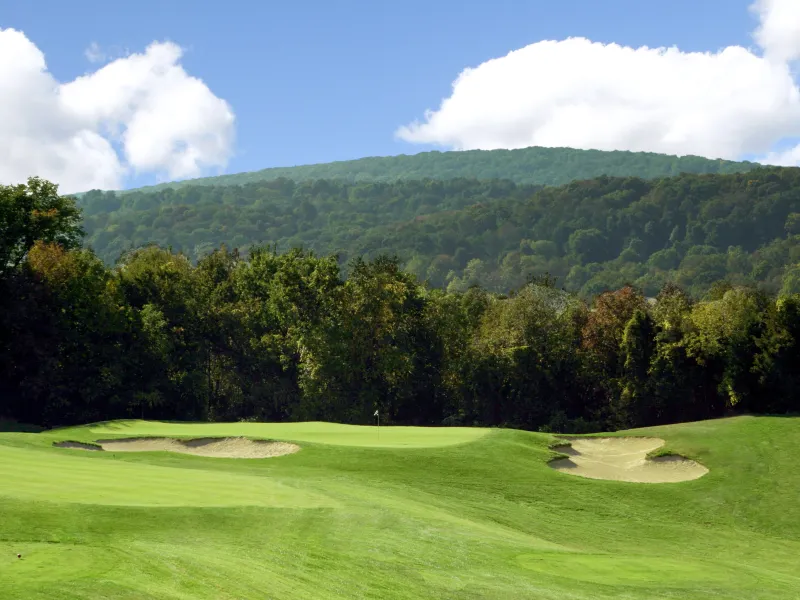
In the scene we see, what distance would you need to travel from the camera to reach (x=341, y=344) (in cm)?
5231

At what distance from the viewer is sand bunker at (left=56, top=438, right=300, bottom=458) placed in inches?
1159

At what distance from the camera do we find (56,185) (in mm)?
50406

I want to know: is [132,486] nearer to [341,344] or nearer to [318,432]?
[318,432]

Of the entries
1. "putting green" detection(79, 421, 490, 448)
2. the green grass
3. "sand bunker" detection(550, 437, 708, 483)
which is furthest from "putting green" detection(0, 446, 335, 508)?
"sand bunker" detection(550, 437, 708, 483)

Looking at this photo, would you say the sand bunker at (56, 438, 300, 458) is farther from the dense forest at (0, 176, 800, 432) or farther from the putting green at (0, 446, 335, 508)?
the dense forest at (0, 176, 800, 432)

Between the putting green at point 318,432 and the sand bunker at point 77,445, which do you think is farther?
the putting green at point 318,432

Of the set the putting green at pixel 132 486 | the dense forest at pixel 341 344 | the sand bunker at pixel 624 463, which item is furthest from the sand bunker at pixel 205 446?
the dense forest at pixel 341 344

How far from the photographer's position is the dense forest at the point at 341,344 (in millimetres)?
45688

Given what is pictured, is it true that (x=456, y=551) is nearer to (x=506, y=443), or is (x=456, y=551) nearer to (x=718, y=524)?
(x=718, y=524)

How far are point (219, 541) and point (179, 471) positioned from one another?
26.0 feet

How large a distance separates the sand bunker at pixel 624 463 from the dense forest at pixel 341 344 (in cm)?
1390

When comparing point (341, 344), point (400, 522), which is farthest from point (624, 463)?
point (341, 344)

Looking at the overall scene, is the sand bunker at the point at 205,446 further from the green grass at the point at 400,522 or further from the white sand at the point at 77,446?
the green grass at the point at 400,522

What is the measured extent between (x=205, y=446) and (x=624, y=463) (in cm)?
1423
